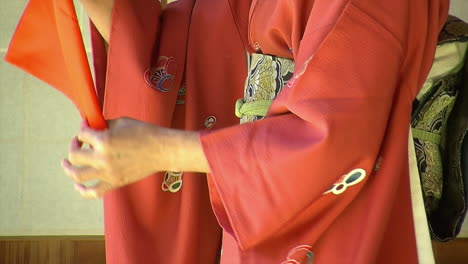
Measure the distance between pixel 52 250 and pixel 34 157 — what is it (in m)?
0.29

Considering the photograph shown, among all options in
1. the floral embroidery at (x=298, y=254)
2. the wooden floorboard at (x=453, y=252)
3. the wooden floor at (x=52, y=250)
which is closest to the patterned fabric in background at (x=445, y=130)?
the floral embroidery at (x=298, y=254)

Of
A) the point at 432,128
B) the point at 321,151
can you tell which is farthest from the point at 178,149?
the point at 432,128

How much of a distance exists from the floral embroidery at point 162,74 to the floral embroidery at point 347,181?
1.63 ft

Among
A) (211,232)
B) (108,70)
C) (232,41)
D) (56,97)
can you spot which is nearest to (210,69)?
(232,41)

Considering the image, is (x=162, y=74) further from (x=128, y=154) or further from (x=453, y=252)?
(x=453, y=252)

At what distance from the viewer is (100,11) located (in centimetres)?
116

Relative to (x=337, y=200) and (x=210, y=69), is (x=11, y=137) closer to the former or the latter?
(x=210, y=69)

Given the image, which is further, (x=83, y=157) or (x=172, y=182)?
(x=172, y=182)

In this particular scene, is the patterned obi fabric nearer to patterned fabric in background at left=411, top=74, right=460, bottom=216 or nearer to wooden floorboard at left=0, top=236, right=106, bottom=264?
patterned fabric in background at left=411, top=74, right=460, bottom=216

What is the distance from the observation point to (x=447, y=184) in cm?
103

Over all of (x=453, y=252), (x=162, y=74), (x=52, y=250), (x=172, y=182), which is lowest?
(x=52, y=250)

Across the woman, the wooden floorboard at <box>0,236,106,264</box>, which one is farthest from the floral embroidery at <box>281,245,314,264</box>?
the wooden floorboard at <box>0,236,106,264</box>

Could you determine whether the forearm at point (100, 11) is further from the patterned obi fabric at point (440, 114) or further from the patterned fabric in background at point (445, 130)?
the patterned fabric in background at point (445, 130)

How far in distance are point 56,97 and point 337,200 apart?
1.46m
